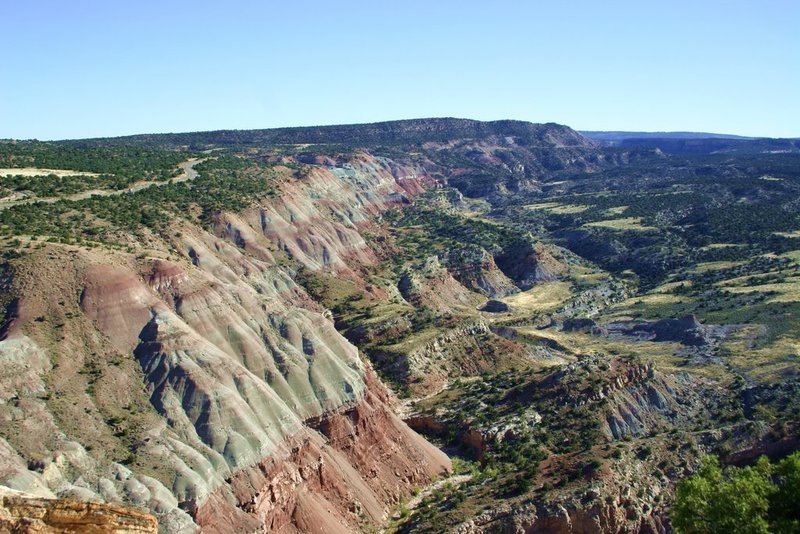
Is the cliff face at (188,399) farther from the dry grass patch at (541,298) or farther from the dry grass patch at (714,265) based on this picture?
the dry grass patch at (714,265)

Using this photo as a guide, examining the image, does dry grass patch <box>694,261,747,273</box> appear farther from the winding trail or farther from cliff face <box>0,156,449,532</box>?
cliff face <box>0,156,449,532</box>

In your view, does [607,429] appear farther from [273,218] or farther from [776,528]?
[273,218]

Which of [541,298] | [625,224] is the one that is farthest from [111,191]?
[625,224]

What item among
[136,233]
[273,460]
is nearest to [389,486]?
[273,460]

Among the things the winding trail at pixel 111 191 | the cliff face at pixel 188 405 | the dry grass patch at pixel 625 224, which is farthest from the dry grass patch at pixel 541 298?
the cliff face at pixel 188 405

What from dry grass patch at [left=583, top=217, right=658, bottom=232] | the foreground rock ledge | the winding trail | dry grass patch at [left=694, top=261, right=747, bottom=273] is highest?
the winding trail

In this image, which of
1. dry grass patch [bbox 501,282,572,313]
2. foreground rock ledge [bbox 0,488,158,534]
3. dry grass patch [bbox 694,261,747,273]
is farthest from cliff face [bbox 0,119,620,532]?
dry grass patch [bbox 694,261,747,273]

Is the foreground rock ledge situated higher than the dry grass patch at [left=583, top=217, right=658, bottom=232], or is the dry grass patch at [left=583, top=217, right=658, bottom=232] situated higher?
the foreground rock ledge

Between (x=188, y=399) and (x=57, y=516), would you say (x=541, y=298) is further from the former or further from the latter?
(x=57, y=516)
